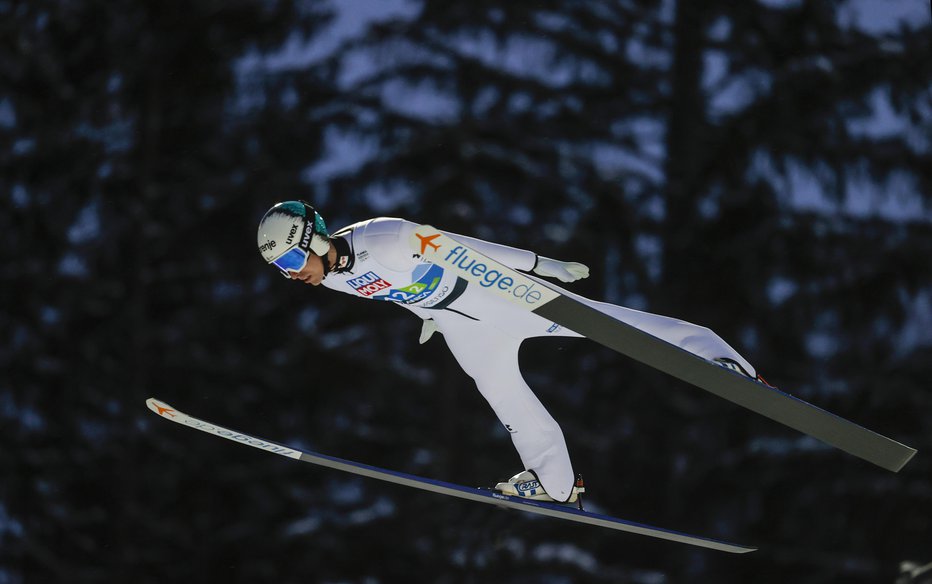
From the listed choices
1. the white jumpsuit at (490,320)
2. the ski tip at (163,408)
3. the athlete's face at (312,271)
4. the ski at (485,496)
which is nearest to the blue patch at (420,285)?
the white jumpsuit at (490,320)

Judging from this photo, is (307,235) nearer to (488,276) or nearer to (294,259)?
(294,259)

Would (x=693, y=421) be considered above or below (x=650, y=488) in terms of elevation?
above

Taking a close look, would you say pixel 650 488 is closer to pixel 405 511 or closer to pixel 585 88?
pixel 405 511

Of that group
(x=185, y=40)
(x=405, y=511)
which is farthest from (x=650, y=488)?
(x=185, y=40)

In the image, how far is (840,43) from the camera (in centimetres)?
534

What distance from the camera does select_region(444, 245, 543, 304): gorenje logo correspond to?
2.83 meters

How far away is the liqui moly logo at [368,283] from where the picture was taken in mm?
3023

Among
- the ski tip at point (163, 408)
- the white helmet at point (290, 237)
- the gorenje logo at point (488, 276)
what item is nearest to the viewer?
the gorenje logo at point (488, 276)

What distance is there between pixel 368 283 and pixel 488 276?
43 centimetres

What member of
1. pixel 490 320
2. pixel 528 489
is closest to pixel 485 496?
pixel 528 489

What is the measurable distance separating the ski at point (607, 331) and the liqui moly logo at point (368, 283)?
8.3 inches

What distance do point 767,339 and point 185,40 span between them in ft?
12.3

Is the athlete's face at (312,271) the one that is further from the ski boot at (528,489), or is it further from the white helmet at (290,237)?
the ski boot at (528,489)

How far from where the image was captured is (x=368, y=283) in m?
3.06
